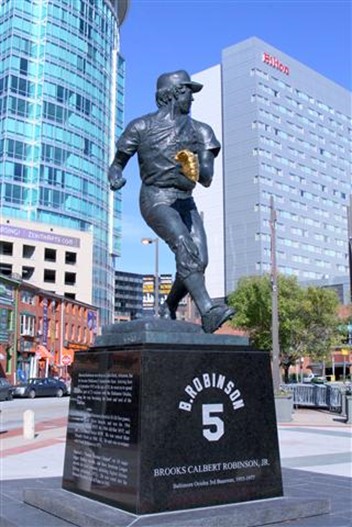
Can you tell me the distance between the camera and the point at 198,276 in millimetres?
6203

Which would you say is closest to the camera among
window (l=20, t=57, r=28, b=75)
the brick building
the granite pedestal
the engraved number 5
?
the granite pedestal

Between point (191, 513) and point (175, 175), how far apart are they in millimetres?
3171

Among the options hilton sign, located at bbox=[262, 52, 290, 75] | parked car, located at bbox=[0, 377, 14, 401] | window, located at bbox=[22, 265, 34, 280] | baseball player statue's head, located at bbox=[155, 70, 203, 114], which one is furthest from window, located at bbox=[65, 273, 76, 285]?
baseball player statue's head, located at bbox=[155, 70, 203, 114]

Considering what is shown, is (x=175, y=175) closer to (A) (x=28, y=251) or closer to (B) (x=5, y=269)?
(B) (x=5, y=269)

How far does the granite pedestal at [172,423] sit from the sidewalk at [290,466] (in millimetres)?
511

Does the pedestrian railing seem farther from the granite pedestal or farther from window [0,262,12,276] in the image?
window [0,262,12,276]

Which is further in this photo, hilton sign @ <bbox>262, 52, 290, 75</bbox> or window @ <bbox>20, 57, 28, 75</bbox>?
hilton sign @ <bbox>262, 52, 290, 75</bbox>

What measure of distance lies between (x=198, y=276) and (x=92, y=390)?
145 cm

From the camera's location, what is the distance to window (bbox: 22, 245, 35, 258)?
69.6 meters

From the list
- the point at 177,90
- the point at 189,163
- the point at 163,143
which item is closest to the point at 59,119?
the point at 177,90

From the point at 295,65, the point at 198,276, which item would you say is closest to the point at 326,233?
the point at 295,65

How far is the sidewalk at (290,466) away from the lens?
577 centimetres

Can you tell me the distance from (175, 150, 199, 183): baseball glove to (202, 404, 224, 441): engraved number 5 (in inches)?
83.2

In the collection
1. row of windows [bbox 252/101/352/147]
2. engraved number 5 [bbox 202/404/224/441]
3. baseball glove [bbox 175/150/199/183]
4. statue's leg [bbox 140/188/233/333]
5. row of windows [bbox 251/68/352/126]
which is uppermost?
row of windows [bbox 251/68/352/126]
